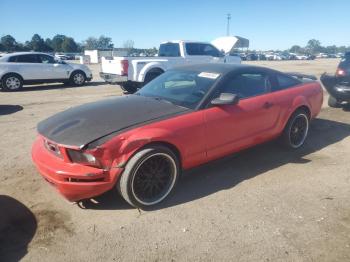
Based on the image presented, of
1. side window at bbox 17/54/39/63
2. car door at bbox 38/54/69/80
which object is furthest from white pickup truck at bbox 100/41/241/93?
side window at bbox 17/54/39/63

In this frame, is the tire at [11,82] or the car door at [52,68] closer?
the tire at [11,82]

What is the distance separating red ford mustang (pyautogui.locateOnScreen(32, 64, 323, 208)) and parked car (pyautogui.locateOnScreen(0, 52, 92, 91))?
33.2ft

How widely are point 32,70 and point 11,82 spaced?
95cm

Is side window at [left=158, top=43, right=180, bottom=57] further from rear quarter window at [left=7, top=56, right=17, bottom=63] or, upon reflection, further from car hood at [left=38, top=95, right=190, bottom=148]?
car hood at [left=38, top=95, right=190, bottom=148]

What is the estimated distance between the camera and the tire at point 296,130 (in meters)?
5.16

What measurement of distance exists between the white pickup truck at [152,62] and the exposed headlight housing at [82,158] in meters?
7.31

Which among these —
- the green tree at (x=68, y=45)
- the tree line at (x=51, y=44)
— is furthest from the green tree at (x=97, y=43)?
the green tree at (x=68, y=45)

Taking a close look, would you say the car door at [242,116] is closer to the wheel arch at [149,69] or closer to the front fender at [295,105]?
the front fender at [295,105]

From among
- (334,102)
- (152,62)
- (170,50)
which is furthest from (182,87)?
(170,50)

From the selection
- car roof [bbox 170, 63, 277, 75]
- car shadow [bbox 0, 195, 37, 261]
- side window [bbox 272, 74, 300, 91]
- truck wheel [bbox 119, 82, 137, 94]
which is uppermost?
car roof [bbox 170, 63, 277, 75]

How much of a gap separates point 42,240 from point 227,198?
2.06m

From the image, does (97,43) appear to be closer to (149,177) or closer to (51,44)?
(51,44)

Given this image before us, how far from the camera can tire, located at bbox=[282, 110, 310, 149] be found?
5.16 metres

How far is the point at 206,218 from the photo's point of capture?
342cm
